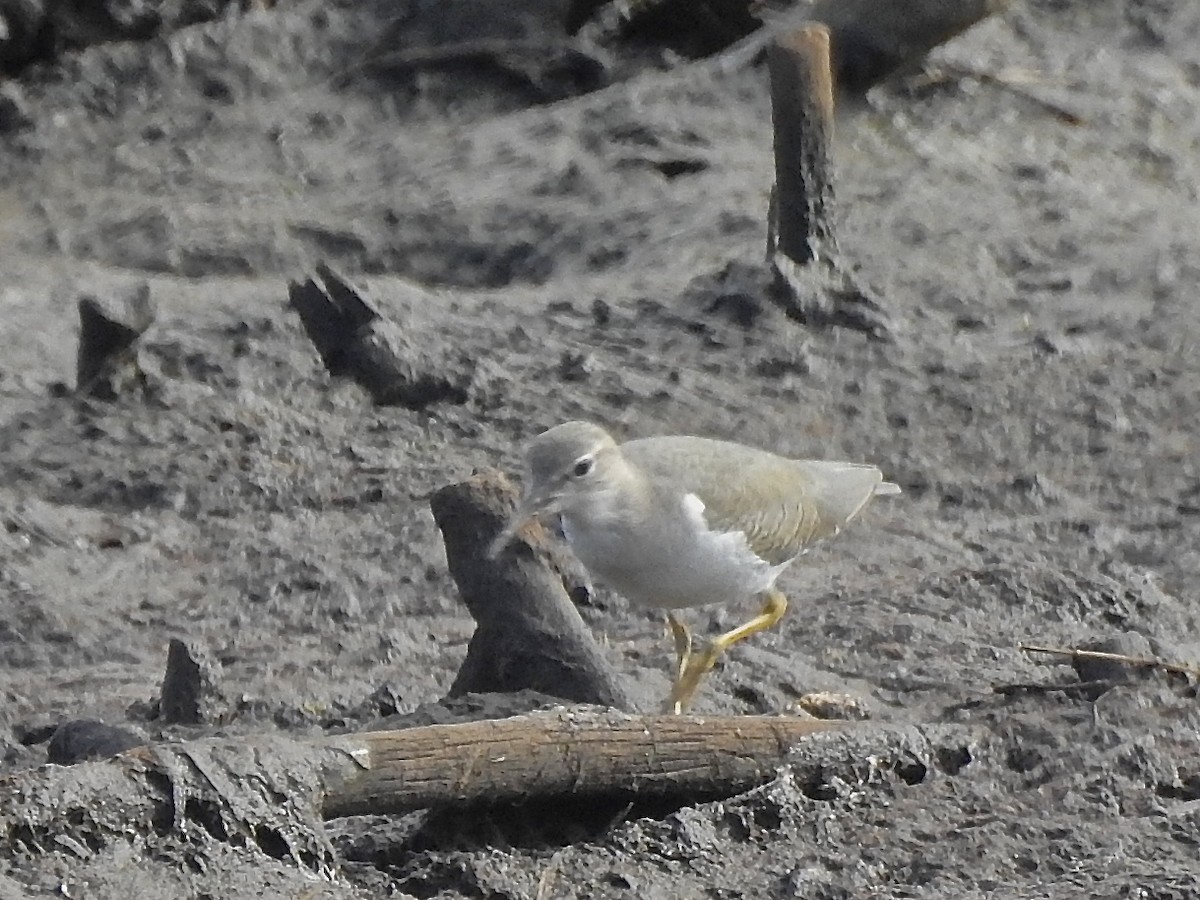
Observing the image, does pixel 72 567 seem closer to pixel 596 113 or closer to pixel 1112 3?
pixel 596 113

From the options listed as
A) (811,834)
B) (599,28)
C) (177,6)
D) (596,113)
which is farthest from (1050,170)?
(811,834)

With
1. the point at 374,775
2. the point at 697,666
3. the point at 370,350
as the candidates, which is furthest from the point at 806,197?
the point at 374,775

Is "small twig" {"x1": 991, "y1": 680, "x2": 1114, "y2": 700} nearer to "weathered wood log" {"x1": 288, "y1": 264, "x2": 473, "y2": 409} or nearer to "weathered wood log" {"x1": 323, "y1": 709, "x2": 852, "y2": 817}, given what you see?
"weathered wood log" {"x1": 323, "y1": 709, "x2": 852, "y2": 817}

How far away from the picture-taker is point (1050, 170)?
1024 centimetres

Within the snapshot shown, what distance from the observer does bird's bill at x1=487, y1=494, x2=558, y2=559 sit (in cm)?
496

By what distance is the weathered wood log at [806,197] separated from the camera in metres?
8.30

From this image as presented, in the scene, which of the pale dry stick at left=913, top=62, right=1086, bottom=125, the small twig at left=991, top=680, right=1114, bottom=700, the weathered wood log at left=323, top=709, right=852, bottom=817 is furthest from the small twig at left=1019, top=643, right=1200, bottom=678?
the pale dry stick at left=913, top=62, right=1086, bottom=125

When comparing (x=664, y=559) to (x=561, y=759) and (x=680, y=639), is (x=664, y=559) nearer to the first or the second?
(x=680, y=639)

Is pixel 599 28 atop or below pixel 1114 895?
atop

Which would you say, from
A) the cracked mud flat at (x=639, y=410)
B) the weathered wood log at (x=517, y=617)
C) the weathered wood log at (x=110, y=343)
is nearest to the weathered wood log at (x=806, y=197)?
the cracked mud flat at (x=639, y=410)

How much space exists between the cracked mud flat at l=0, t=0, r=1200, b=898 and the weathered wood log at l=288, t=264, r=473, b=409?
10 cm

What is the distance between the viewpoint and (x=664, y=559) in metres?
5.41

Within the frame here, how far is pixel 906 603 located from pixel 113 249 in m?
5.39

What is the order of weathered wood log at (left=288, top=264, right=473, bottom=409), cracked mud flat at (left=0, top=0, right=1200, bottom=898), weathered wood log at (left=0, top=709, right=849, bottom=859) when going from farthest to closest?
weathered wood log at (left=288, top=264, right=473, bottom=409)
cracked mud flat at (left=0, top=0, right=1200, bottom=898)
weathered wood log at (left=0, top=709, right=849, bottom=859)
